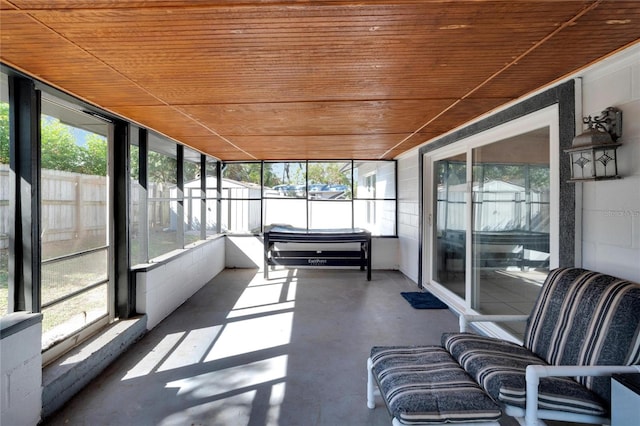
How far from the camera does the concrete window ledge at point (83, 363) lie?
2322mm

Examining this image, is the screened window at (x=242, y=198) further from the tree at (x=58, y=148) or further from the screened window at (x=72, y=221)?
the tree at (x=58, y=148)

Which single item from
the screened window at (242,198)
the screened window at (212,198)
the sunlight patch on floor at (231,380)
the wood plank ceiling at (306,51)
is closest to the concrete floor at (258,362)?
the sunlight patch on floor at (231,380)

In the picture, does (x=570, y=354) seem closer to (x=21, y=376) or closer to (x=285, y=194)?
(x=21, y=376)

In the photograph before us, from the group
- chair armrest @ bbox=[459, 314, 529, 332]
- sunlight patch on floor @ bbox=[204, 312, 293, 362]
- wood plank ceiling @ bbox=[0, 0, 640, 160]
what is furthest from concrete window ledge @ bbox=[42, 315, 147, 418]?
chair armrest @ bbox=[459, 314, 529, 332]

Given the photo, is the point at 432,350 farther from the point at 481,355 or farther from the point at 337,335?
the point at 337,335

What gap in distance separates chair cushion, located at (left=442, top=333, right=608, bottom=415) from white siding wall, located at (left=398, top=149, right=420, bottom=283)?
3.73 m

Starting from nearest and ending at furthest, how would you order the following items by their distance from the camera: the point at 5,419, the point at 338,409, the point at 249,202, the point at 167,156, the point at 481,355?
the point at 5,419, the point at 481,355, the point at 338,409, the point at 167,156, the point at 249,202

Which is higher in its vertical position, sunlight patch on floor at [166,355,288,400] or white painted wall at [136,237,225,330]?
white painted wall at [136,237,225,330]

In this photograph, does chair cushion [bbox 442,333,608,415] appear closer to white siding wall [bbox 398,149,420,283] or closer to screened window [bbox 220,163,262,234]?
white siding wall [bbox 398,149,420,283]

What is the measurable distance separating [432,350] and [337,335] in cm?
154

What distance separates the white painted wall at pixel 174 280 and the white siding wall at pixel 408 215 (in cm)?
360

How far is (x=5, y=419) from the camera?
1.93 meters

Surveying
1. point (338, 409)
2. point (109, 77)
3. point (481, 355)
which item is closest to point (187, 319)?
point (338, 409)

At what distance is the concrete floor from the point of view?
7.61 feet
